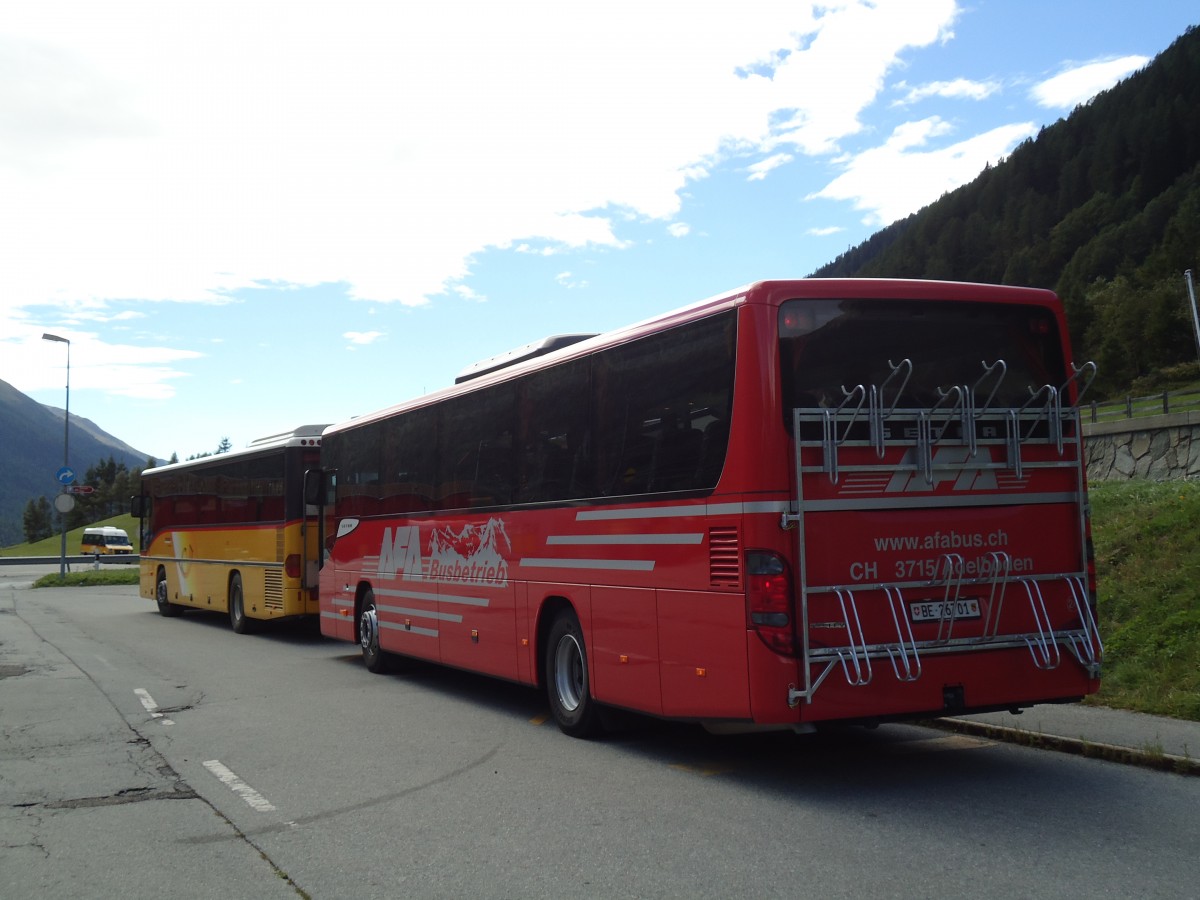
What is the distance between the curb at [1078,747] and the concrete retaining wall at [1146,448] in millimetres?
21735

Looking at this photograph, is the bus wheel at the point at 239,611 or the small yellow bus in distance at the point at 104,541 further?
the small yellow bus in distance at the point at 104,541

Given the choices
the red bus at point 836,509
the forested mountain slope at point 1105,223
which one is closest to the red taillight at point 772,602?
the red bus at point 836,509

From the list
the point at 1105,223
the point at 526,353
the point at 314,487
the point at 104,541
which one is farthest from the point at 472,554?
the point at 1105,223

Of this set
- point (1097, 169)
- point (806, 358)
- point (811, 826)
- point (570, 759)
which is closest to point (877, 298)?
point (806, 358)

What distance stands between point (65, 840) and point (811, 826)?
13.4 ft

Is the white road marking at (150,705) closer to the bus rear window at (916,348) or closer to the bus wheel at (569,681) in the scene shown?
the bus wheel at (569,681)

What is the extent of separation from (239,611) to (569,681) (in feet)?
42.3

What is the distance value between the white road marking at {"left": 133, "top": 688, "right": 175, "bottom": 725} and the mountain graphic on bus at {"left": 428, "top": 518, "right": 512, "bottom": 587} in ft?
9.66

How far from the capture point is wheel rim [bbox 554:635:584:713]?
373 inches

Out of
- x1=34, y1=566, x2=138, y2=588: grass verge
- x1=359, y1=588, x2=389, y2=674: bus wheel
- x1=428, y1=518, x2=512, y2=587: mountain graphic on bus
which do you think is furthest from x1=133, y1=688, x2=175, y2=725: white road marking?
x1=34, y1=566, x2=138, y2=588: grass verge

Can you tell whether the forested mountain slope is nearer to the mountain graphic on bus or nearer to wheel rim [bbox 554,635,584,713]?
the mountain graphic on bus

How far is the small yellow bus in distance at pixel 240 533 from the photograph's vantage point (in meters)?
18.6

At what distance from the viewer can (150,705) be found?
11.7 metres

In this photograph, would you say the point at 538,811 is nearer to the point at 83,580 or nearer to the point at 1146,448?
the point at 1146,448
